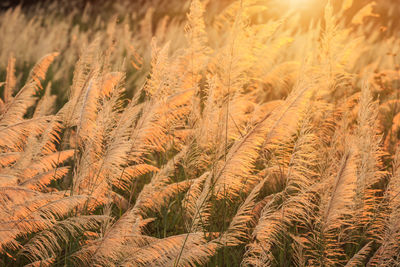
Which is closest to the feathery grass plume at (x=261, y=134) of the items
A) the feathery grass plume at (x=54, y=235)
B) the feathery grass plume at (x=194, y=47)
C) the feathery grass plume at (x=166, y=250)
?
the feathery grass plume at (x=166, y=250)

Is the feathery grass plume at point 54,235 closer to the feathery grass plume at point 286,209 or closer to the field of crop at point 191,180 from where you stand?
the field of crop at point 191,180

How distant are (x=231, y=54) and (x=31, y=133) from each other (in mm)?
1044

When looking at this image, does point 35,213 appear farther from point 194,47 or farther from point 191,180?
point 194,47

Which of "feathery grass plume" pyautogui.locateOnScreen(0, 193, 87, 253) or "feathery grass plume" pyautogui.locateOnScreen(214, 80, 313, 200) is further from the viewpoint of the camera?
"feathery grass plume" pyautogui.locateOnScreen(214, 80, 313, 200)

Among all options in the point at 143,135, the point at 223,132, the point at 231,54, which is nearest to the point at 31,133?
the point at 143,135

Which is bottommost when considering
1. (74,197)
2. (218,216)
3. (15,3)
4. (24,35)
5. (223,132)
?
(218,216)

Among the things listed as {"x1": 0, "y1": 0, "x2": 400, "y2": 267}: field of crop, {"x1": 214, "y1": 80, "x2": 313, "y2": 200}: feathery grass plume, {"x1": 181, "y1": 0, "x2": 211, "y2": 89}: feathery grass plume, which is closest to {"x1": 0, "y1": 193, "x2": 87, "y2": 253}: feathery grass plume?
{"x1": 0, "y1": 0, "x2": 400, "y2": 267}: field of crop

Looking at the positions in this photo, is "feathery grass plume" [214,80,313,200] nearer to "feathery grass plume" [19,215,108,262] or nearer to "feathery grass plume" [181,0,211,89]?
"feathery grass plume" [19,215,108,262]

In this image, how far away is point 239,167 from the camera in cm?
165

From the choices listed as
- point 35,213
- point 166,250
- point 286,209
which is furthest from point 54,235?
point 286,209

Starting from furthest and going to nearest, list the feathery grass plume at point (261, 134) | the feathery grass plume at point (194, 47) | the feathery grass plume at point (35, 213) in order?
the feathery grass plume at point (194, 47) < the feathery grass plume at point (261, 134) < the feathery grass plume at point (35, 213)

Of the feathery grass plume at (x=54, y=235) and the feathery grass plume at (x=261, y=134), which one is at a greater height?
the feathery grass plume at (x=261, y=134)

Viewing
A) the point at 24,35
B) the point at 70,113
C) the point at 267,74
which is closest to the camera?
the point at 70,113

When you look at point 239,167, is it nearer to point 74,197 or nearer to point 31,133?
point 74,197
